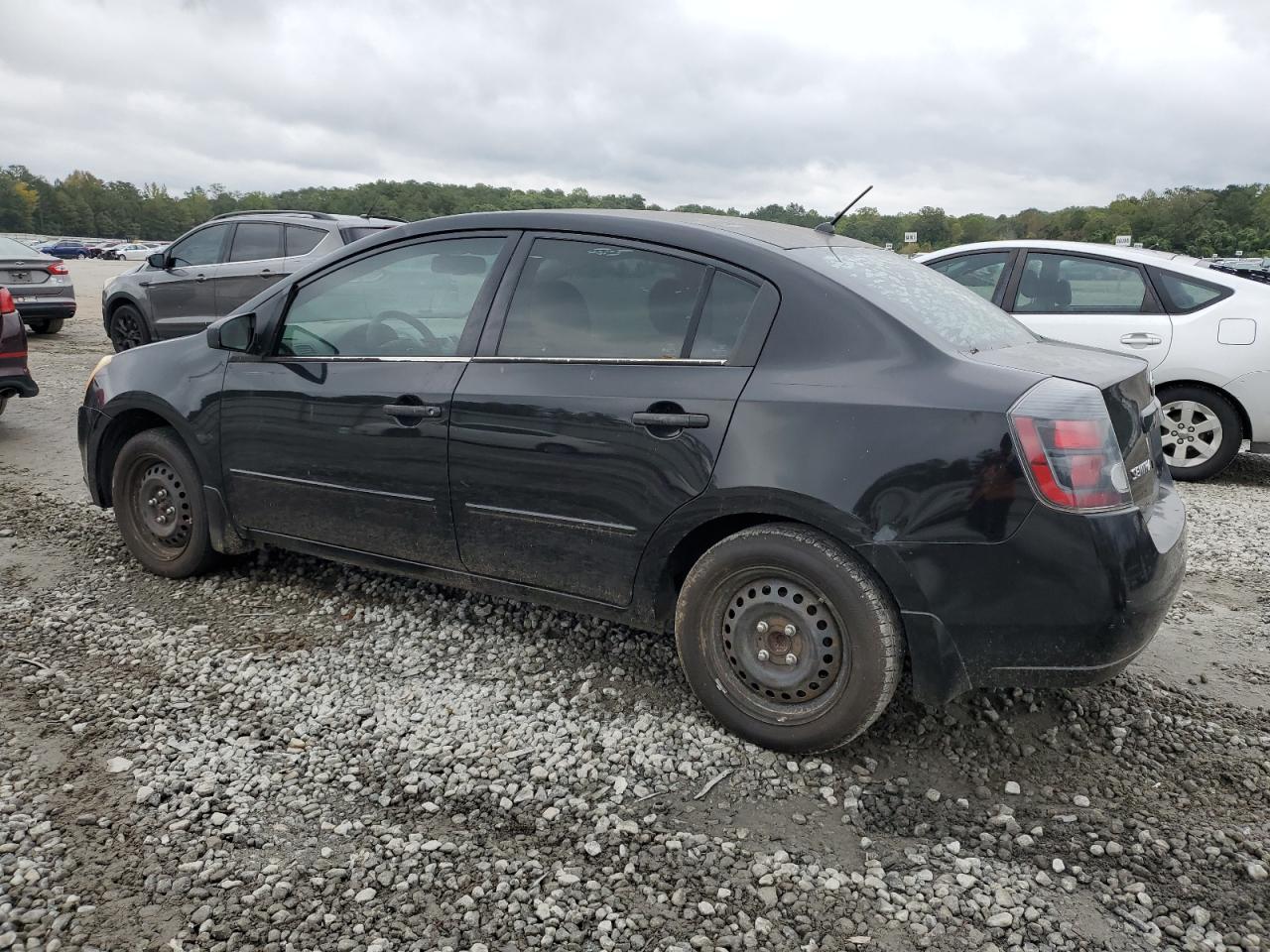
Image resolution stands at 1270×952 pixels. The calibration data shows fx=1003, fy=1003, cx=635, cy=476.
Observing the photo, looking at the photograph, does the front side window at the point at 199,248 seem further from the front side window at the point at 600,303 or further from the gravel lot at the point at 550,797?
the front side window at the point at 600,303

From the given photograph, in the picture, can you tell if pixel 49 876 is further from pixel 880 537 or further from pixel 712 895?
pixel 880 537

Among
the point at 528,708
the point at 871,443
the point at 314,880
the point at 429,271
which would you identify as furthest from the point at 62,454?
the point at 871,443

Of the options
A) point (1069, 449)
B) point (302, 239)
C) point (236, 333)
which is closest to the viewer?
point (1069, 449)

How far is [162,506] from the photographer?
4660 millimetres

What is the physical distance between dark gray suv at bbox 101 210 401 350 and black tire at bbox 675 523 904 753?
8.58 metres

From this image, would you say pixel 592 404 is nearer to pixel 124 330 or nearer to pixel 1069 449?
pixel 1069 449

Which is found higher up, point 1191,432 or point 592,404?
point 592,404

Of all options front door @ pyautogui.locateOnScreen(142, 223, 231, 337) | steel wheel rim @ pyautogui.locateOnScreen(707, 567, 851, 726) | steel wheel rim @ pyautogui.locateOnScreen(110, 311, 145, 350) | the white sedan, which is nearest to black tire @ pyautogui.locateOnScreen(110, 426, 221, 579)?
steel wheel rim @ pyautogui.locateOnScreen(707, 567, 851, 726)

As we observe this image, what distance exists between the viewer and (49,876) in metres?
2.53

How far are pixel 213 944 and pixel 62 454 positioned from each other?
19.8 feet

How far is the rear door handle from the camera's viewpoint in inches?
124

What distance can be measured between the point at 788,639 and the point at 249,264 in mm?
9872

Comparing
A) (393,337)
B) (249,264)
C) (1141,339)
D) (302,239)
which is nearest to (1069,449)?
(393,337)

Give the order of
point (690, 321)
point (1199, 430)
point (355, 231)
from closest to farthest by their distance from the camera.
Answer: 1. point (690, 321)
2. point (1199, 430)
3. point (355, 231)
